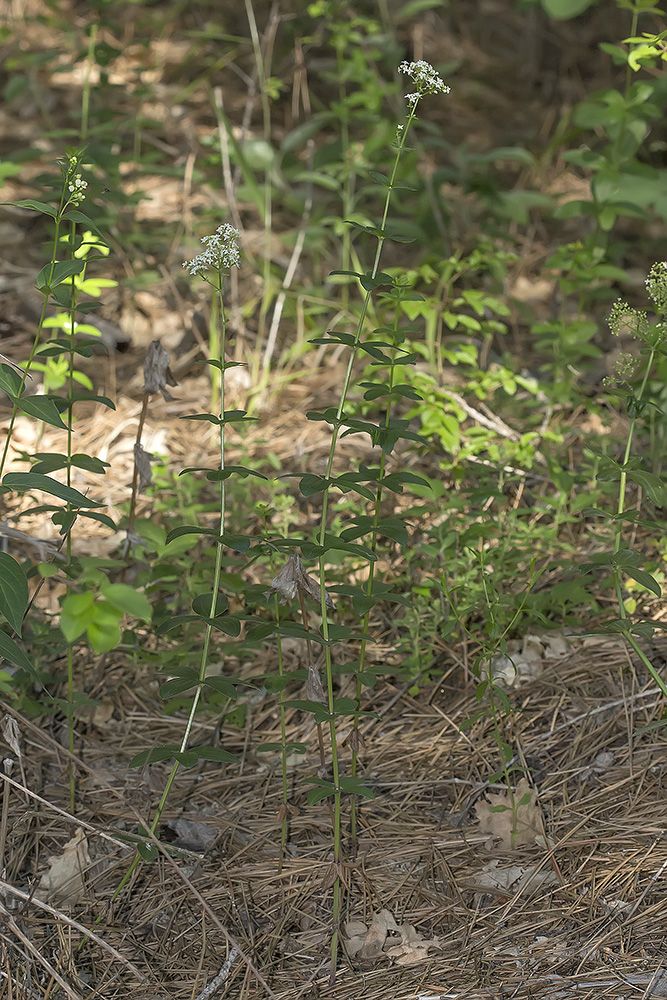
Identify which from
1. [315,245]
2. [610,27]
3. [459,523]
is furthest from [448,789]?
[610,27]

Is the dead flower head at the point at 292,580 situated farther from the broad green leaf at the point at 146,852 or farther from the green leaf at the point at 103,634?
the broad green leaf at the point at 146,852

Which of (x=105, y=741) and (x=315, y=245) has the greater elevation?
(x=315, y=245)

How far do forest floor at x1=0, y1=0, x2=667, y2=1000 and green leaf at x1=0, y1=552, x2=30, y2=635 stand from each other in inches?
11.8

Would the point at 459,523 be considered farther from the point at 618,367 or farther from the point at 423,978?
the point at 423,978

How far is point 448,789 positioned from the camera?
203 cm

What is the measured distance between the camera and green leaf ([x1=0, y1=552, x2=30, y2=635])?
150 centimetres

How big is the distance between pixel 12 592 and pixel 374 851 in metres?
0.95

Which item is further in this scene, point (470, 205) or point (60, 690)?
point (470, 205)

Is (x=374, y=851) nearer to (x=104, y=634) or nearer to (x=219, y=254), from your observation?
(x=104, y=634)

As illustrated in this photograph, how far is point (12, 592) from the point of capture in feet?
5.03

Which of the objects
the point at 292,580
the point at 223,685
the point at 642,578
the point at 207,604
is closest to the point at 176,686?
the point at 223,685

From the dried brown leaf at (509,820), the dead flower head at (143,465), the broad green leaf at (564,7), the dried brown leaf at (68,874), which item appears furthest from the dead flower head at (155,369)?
the broad green leaf at (564,7)

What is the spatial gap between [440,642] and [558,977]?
2.92 ft

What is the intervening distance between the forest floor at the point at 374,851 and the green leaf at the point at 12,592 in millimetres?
300
